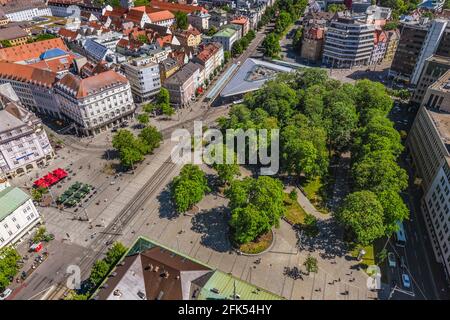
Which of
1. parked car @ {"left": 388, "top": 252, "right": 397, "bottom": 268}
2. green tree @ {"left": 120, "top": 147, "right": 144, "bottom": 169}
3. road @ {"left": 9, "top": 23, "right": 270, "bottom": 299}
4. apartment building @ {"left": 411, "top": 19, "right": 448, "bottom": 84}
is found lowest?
road @ {"left": 9, "top": 23, "right": 270, "bottom": 299}

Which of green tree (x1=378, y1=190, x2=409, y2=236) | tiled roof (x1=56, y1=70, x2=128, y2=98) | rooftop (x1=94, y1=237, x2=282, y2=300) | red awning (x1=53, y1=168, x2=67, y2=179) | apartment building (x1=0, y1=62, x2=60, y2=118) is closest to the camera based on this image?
rooftop (x1=94, y1=237, x2=282, y2=300)

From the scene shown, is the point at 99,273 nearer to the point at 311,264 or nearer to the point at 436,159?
the point at 311,264

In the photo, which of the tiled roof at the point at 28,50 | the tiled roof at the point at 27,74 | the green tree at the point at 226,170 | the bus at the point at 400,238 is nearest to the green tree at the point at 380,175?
the bus at the point at 400,238

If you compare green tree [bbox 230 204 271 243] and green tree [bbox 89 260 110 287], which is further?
green tree [bbox 230 204 271 243]

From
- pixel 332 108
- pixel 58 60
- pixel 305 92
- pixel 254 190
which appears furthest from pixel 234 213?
pixel 58 60

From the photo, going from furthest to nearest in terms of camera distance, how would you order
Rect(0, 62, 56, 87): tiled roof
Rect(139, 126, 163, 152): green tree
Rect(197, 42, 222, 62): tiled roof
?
Rect(197, 42, 222, 62): tiled roof < Rect(0, 62, 56, 87): tiled roof < Rect(139, 126, 163, 152): green tree

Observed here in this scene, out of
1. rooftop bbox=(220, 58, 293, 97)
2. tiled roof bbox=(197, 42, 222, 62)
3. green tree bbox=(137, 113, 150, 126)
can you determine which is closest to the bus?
rooftop bbox=(220, 58, 293, 97)

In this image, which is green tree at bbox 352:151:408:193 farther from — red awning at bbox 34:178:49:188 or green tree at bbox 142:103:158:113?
red awning at bbox 34:178:49:188
